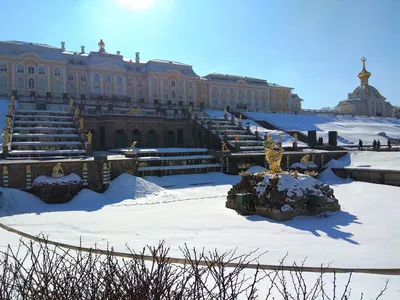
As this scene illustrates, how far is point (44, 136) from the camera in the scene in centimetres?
2508

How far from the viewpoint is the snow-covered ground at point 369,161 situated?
23198mm

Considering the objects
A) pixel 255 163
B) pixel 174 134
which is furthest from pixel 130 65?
pixel 255 163

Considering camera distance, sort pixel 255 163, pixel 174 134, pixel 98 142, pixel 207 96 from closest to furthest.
Answer: pixel 255 163 → pixel 98 142 → pixel 174 134 → pixel 207 96

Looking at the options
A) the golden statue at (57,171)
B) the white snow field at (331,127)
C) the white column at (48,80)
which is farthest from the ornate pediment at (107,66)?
the golden statue at (57,171)

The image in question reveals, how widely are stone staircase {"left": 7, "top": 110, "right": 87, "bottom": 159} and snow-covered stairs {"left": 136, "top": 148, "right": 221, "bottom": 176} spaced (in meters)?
4.70

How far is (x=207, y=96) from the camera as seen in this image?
62.0 m

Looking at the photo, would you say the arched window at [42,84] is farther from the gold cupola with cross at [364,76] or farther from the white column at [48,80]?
the gold cupola with cross at [364,76]

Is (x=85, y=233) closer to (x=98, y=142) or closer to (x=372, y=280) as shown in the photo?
(x=372, y=280)

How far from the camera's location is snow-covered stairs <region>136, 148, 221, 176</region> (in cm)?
2188

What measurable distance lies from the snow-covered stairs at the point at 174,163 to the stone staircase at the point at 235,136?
15.7 feet

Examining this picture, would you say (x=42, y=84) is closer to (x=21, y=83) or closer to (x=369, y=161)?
(x=21, y=83)

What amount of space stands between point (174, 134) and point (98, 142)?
8382 millimetres

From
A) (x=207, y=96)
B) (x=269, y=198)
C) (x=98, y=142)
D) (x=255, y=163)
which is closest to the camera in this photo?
(x=269, y=198)

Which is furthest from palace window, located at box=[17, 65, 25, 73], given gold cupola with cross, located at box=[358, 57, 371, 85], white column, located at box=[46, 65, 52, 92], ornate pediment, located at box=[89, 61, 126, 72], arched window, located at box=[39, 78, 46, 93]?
gold cupola with cross, located at box=[358, 57, 371, 85]
